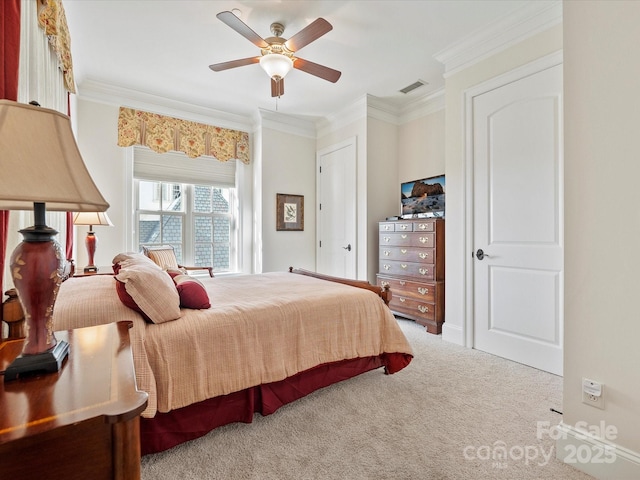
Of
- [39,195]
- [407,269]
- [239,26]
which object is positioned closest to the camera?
[39,195]

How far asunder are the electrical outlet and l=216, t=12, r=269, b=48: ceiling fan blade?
2.93 metres

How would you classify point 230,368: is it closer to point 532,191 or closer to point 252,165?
point 532,191

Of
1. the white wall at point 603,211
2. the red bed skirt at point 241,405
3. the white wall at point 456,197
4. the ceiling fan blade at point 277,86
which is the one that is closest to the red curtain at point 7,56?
the red bed skirt at point 241,405

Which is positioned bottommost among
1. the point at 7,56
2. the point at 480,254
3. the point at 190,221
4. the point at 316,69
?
the point at 480,254

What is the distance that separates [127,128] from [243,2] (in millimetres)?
2381

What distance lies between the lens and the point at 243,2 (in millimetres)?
2469

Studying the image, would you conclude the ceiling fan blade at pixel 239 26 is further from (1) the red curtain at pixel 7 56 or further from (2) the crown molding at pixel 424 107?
(2) the crown molding at pixel 424 107

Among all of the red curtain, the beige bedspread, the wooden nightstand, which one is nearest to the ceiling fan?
the red curtain

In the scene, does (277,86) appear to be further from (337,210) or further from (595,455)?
(595,455)

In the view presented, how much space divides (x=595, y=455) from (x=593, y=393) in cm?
27

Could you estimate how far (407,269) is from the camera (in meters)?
3.78

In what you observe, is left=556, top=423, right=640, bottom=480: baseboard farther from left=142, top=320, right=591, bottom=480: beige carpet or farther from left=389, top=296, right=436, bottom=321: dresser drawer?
left=389, top=296, right=436, bottom=321: dresser drawer

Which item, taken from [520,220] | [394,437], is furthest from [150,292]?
[520,220]

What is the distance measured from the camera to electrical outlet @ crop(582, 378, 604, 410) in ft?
4.47
